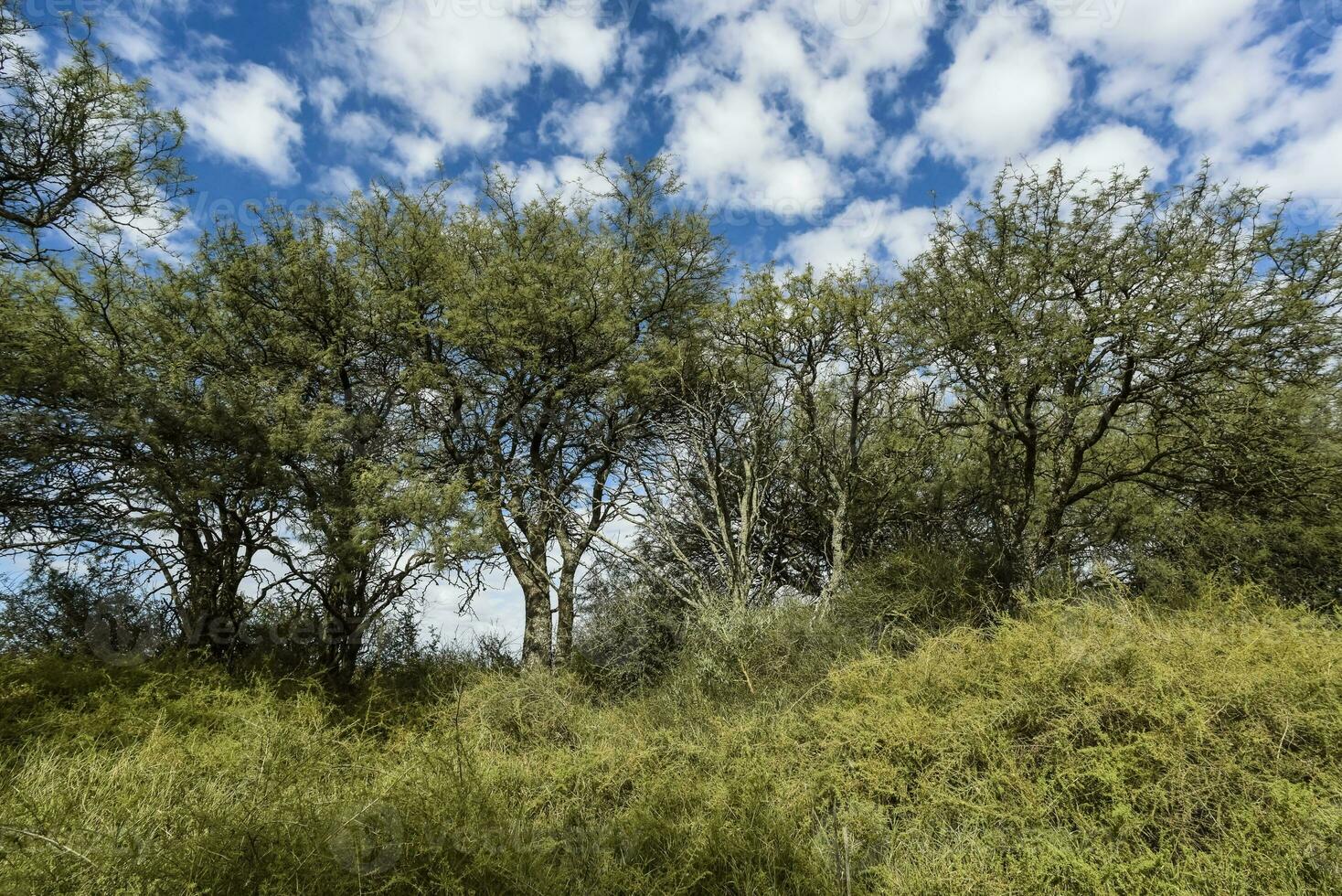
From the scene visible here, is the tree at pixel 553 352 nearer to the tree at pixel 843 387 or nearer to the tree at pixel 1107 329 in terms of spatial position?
the tree at pixel 843 387

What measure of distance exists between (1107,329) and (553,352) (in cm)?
891

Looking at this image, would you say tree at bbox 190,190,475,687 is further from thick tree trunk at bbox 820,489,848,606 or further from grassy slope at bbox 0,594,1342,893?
thick tree trunk at bbox 820,489,848,606

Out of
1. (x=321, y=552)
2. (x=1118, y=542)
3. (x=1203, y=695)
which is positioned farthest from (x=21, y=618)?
(x=1118, y=542)

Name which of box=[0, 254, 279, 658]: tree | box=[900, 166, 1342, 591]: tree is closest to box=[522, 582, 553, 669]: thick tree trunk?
box=[0, 254, 279, 658]: tree

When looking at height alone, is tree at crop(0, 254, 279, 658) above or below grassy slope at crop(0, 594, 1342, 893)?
above

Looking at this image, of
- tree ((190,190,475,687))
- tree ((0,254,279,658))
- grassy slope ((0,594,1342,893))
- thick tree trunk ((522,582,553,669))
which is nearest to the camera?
grassy slope ((0,594,1342,893))

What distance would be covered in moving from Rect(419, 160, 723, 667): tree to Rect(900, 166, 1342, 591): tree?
4.98 m

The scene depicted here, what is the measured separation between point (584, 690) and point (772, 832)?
598 centimetres

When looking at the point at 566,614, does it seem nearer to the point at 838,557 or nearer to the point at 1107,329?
the point at 838,557

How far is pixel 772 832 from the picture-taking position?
14.1ft

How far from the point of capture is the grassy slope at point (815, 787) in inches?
139

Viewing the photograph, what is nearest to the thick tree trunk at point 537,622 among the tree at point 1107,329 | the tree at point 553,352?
the tree at point 553,352

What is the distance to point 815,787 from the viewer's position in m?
5.12

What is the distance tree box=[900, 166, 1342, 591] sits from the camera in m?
7.47
